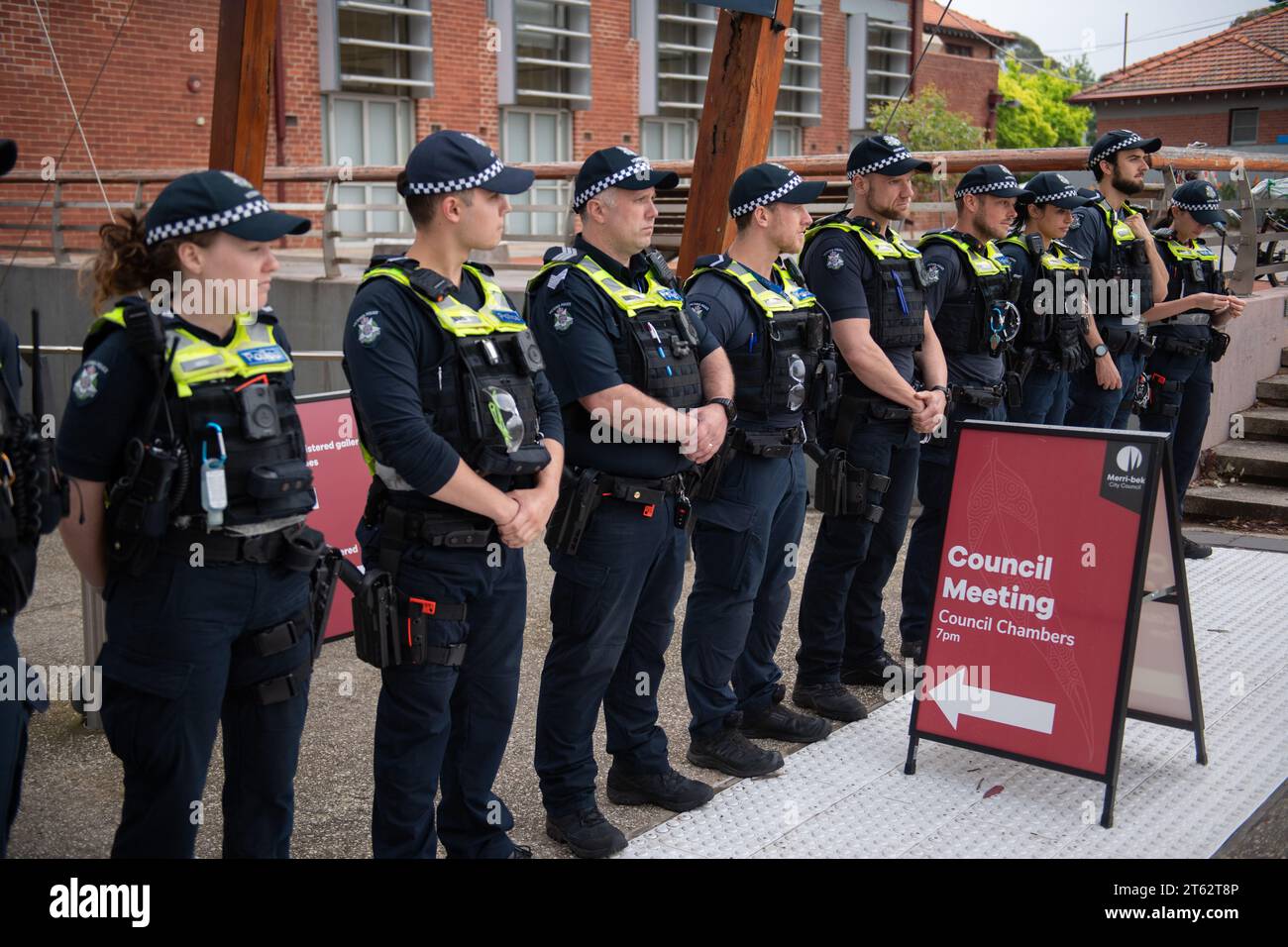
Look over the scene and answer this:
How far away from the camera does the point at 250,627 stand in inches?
116

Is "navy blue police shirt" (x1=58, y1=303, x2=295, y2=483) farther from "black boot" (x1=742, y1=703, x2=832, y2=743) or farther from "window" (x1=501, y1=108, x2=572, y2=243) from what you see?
"window" (x1=501, y1=108, x2=572, y2=243)

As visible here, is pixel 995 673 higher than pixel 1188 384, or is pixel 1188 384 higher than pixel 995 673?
pixel 1188 384

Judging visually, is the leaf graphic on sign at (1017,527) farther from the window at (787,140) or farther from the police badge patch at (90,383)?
the window at (787,140)

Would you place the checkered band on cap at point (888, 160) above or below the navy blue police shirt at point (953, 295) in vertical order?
above

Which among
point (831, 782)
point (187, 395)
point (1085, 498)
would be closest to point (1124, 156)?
point (1085, 498)

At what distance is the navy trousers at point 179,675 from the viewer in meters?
2.82

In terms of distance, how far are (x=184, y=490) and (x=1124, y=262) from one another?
5957mm

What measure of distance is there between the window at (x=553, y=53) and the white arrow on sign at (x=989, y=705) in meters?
19.0

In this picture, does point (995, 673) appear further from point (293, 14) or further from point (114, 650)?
point (293, 14)

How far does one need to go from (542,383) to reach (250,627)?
3.60ft

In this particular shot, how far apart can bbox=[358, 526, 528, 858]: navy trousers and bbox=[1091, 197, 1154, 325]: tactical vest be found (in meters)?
4.85

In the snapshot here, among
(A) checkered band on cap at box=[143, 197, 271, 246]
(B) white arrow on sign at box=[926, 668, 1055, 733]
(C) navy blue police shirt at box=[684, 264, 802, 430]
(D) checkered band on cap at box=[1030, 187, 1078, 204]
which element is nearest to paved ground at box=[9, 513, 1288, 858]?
(B) white arrow on sign at box=[926, 668, 1055, 733]

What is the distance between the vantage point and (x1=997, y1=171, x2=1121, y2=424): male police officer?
6301 millimetres

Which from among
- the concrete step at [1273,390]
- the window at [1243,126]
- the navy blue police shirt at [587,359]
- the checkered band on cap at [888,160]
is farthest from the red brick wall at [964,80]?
the navy blue police shirt at [587,359]
